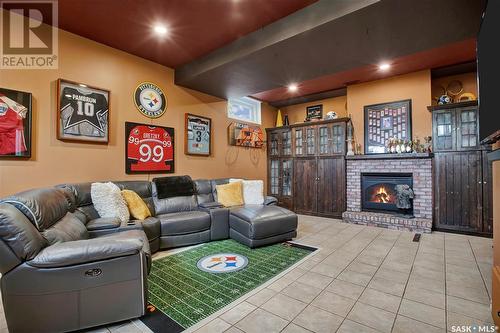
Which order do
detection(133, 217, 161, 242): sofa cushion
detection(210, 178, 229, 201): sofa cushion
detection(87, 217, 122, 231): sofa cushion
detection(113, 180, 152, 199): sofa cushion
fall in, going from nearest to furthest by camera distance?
1. detection(87, 217, 122, 231): sofa cushion
2. detection(133, 217, 161, 242): sofa cushion
3. detection(113, 180, 152, 199): sofa cushion
4. detection(210, 178, 229, 201): sofa cushion

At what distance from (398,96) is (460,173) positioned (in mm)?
1765

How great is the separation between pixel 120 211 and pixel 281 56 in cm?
297

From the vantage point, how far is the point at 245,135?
5668mm

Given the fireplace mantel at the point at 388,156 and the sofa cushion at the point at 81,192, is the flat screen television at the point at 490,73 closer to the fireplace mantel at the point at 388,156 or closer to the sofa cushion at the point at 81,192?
the fireplace mantel at the point at 388,156

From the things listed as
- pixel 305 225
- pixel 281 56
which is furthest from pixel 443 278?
pixel 281 56

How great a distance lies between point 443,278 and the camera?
239 centimetres

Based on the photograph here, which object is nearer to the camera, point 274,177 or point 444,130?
point 444,130

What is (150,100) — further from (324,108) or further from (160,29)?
(324,108)

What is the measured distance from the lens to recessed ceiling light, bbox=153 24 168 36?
3000 mm

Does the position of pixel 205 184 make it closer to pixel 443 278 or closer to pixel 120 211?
pixel 120 211

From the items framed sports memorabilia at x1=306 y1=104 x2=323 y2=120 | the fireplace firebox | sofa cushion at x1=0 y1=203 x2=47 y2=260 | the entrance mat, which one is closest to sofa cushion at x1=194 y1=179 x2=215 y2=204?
the entrance mat

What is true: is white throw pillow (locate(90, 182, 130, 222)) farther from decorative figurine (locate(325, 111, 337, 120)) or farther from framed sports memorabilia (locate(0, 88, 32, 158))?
decorative figurine (locate(325, 111, 337, 120))

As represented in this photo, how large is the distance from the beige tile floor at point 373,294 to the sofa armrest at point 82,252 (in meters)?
0.55

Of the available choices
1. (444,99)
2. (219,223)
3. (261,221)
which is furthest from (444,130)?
(219,223)
